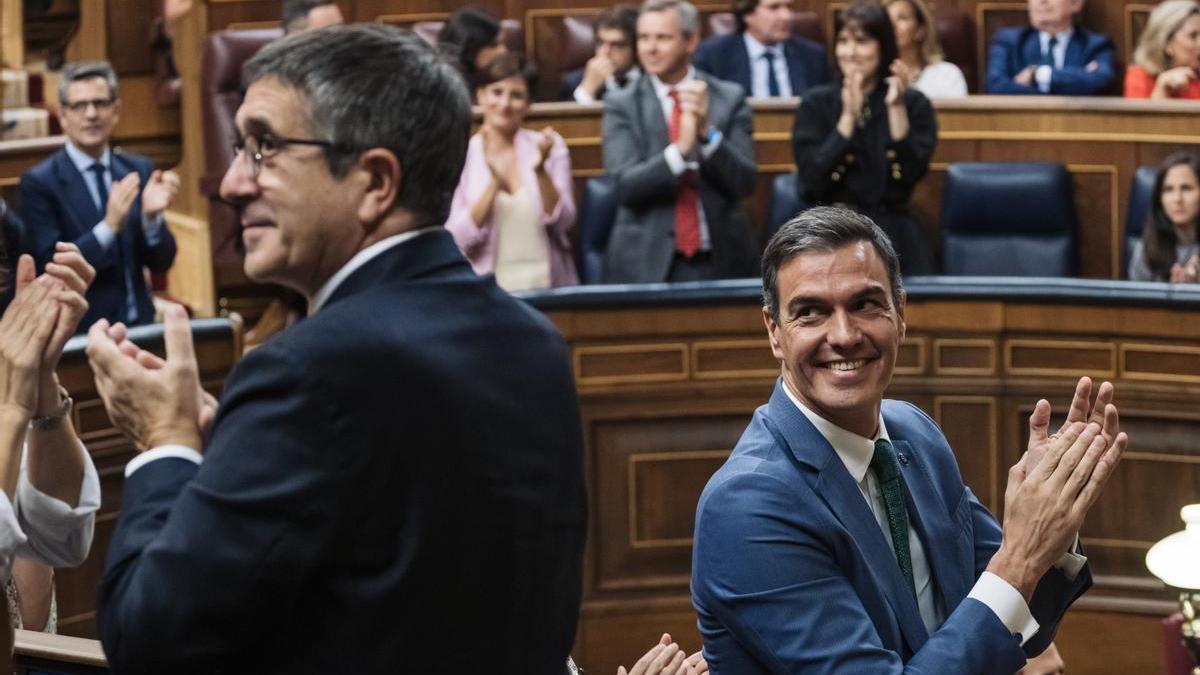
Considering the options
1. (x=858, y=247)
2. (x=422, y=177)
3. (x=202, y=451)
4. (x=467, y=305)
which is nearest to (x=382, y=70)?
(x=422, y=177)

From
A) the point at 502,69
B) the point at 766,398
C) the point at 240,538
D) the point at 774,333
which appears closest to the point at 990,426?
the point at 766,398

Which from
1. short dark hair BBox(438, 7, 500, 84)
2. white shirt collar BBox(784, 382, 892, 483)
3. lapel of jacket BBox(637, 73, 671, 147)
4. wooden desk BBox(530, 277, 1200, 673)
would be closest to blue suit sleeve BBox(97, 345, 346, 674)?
white shirt collar BBox(784, 382, 892, 483)

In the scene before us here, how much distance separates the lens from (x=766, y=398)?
5152 millimetres

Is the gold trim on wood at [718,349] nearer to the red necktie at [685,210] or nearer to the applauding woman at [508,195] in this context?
the red necktie at [685,210]

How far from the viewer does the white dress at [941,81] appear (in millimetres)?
6715

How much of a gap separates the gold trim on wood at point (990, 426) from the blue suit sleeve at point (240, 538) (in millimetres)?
3748

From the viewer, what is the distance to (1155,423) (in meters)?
4.94

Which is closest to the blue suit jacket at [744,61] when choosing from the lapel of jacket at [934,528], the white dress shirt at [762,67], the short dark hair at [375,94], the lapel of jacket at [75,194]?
the white dress shirt at [762,67]

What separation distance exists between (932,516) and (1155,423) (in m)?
2.92

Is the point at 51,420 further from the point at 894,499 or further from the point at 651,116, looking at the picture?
the point at 651,116

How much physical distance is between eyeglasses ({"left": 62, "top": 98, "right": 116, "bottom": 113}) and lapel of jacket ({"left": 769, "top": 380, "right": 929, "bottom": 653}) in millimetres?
3758

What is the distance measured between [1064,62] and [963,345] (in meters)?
2.17

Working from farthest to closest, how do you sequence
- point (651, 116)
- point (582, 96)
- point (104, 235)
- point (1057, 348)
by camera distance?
point (582, 96)
point (651, 116)
point (104, 235)
point (1057, 348)

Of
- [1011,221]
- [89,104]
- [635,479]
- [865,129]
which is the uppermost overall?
[89,104]
